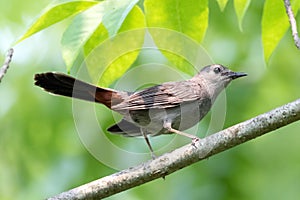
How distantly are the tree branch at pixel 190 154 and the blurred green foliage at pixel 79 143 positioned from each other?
2169mm

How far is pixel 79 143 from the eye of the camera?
559 centimetres

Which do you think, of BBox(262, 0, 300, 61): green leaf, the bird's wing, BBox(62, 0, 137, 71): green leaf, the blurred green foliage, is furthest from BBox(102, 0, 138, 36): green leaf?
the blurred green foliage

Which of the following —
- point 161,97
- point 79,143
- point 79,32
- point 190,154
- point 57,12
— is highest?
point 57,12

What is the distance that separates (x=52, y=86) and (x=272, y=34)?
4.67ft

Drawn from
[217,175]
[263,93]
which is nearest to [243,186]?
[217,175]

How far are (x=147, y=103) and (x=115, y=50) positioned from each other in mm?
861

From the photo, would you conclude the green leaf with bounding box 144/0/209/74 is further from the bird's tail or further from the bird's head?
the bird's head

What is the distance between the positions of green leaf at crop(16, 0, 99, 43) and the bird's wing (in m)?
1.04

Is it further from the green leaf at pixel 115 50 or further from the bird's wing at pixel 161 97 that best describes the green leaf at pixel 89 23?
the bird's wing at pixel 161 97

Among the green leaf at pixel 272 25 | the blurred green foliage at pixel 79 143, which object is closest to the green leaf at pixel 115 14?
the green leaf at pixel 272 25

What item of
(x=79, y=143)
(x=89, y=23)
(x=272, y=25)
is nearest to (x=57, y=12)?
(x=89, y=23)

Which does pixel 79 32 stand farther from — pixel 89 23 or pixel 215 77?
pixel 215 77

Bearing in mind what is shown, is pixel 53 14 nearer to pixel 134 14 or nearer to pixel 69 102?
pixel 134 14

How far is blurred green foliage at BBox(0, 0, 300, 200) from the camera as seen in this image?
207 inches
